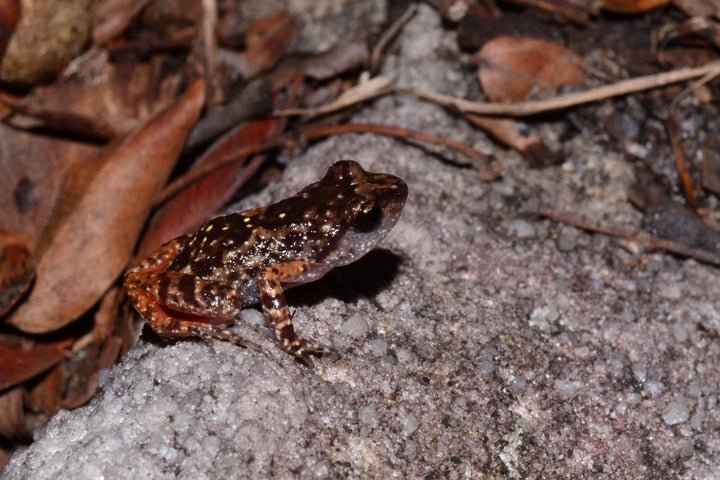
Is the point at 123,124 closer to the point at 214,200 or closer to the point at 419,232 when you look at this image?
the point at 214,200

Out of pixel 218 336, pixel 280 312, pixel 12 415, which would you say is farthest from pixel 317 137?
pixel 12 415

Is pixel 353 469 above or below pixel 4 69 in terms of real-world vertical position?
below

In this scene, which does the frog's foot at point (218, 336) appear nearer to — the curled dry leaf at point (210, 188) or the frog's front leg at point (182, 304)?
the frog's front leg at point (182, 304)

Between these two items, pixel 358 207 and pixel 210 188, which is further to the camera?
pixel 210 188

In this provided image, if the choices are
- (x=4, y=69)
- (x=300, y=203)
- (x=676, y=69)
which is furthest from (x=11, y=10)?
(x=676, y=69)

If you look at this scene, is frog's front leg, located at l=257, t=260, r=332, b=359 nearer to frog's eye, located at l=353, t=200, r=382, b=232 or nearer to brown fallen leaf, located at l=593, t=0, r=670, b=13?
frog's eye, located at l=353, t=200, r=382, b=232

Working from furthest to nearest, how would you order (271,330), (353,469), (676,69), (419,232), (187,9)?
(187,9) → (676,69) → (419,232) → (271,330) → (353,469)

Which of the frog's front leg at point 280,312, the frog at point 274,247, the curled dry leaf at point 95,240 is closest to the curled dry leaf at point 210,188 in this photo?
the curled dry leaf at point 95,240

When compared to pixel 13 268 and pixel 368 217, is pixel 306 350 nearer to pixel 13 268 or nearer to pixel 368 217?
pixel 368 217
